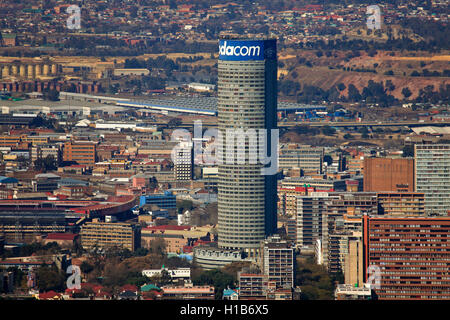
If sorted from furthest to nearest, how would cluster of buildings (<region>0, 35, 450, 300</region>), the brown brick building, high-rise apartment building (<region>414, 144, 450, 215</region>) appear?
1. the brown brick building
2. high-rise apartment building (<region>414, 144, 450, 215</region>)
3. cluster of buildings (<region>0, 35, 450, 300</region>)

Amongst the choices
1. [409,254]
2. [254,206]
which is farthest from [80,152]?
[409,254]

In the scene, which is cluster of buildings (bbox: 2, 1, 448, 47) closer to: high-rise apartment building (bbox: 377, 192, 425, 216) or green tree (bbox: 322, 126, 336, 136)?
green tree (bbox: 322, 126, 336, 136)

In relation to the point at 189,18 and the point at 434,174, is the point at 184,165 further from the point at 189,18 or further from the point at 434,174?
the point at 189,18

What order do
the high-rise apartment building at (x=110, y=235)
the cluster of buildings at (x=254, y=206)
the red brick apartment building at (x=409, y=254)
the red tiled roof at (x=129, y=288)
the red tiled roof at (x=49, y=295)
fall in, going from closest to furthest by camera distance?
the red tiled roof at (x=49, y=295) < the red brick apartment building at (x=409, y=254) < the red tiled roof at (x=129, y=288) < the cluster of buildings at (x=254, y=206) < the high-rise apartment building at (x=110, y=235)

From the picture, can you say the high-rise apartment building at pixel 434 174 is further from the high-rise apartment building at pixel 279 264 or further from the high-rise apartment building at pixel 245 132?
the high-rise apartment building at pixel 279 264

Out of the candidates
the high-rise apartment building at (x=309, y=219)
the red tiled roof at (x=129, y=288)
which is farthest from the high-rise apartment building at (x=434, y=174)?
the red tiled roof at (x=129, y=288)

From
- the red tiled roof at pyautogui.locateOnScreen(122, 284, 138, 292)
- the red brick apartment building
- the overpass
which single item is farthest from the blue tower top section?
the overpass
